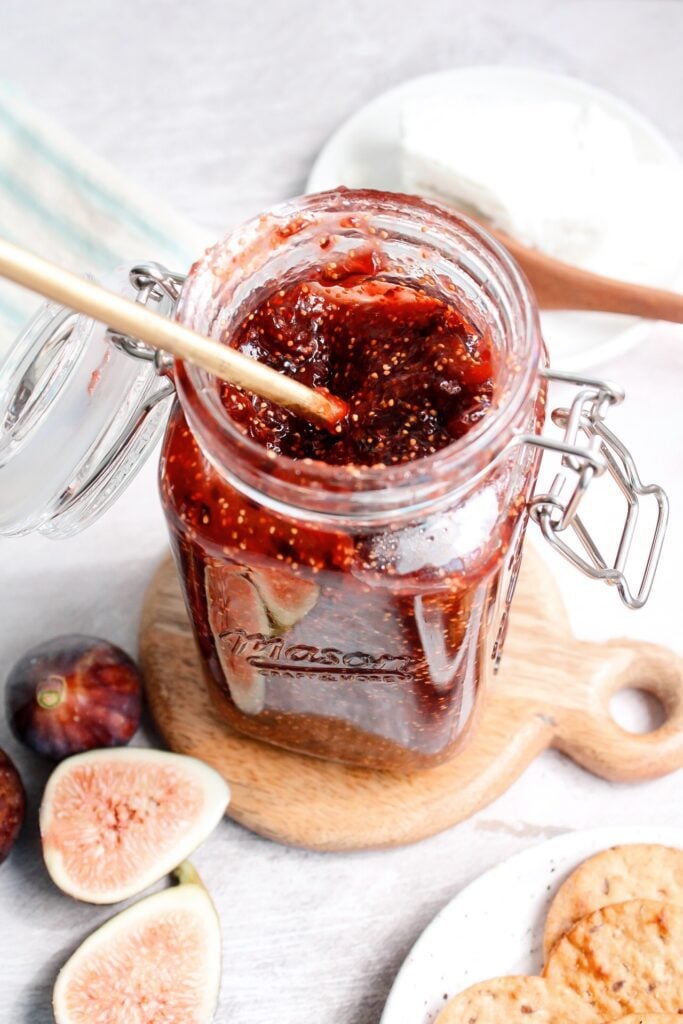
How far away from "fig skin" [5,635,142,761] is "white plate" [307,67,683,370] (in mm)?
816

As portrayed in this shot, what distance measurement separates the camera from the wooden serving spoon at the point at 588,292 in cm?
181

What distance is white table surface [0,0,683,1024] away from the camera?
1551 millimetres

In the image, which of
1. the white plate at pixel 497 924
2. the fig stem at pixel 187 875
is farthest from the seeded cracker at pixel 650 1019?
the fig stem at pixel 187 875

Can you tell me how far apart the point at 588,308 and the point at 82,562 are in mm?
813

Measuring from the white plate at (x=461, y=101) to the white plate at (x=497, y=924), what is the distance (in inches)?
30.0

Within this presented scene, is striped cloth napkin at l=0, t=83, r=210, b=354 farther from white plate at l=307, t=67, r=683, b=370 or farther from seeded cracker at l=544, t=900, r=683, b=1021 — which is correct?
seeded cracker at l=544, t=900, r=683, b=1021

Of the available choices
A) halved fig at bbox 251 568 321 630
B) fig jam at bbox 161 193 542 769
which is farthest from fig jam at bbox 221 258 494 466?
halved fig at bbox 251 568 321 630

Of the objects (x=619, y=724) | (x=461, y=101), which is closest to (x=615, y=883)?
(x=619, y=724)

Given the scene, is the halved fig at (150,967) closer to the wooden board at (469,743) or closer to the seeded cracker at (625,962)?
the wooden board at (469,743)

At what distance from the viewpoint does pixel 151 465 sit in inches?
74.6

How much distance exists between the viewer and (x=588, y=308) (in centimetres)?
185

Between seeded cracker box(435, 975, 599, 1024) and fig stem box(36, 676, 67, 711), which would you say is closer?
seeded cracker box(435, 975, 599, 1024)

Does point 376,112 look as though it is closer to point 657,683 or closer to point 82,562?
point 82,562

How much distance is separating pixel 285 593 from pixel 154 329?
1.09 ft
